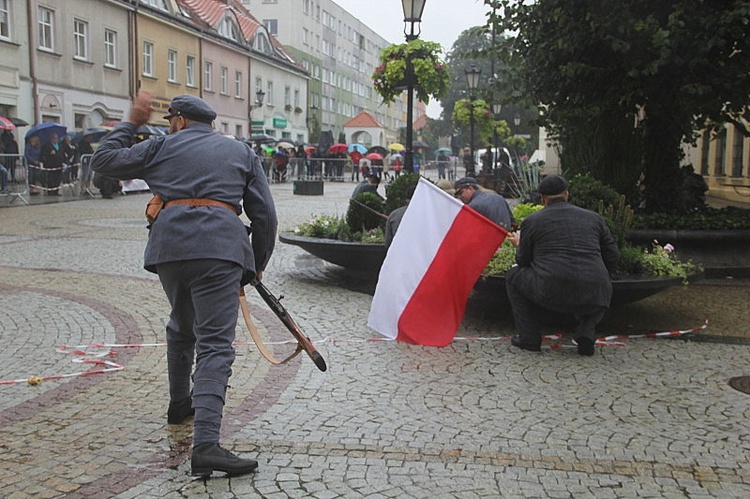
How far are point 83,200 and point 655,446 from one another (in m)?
21.7

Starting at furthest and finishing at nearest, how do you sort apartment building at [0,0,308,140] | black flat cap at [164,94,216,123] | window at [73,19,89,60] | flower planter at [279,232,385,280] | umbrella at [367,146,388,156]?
umbrella at [367,146,388,156] → window at [73,19,89,60] → apartment building at [0,0,308,140] → flower planter at [279,232,385,280] → black flat cap at [164,94,216,123]

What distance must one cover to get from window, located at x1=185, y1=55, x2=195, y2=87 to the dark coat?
1429 inches

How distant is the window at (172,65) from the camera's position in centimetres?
3828

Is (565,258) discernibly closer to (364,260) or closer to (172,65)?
(364,260)

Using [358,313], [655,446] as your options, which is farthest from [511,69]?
[655,446]

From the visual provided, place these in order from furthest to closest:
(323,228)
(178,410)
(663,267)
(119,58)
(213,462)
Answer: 1. (119,58)
2. (323,228)
3. (663,267)
4. (178,410)
5. (213,462)

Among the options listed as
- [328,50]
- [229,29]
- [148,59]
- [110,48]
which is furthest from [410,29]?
[328,50]

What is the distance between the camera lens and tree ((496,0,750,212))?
9578mm

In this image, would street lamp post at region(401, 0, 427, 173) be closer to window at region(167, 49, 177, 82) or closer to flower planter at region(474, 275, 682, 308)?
flower planter at region(474, 275, 682, 308)

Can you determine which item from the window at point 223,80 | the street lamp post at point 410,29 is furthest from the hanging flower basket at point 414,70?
the window at point 223,80

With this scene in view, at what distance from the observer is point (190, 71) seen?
135ft

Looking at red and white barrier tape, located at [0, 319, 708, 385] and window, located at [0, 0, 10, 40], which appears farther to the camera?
window, located at [0, 0, 10, 40]

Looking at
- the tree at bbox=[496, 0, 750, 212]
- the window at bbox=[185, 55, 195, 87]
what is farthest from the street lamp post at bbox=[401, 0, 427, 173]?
the window at bbox=[185, 55, 195, 87]

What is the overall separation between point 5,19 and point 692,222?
23835 millimetres
